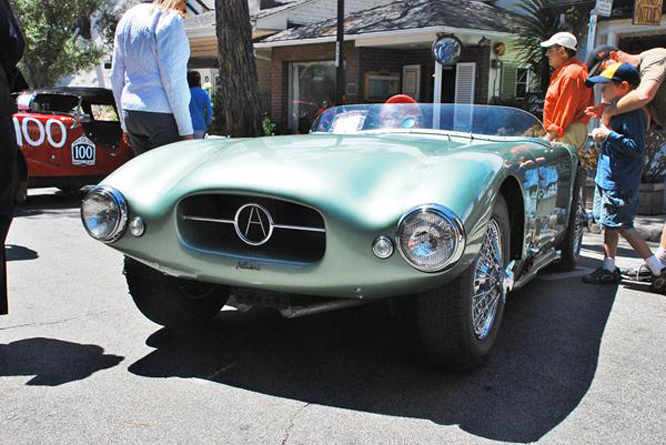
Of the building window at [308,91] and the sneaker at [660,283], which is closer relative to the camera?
the sneaker at [660,283]

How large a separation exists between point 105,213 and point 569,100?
12.4ft

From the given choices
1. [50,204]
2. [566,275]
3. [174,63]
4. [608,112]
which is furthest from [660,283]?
[50,204]

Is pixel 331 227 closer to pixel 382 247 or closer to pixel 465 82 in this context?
pixel 382 247

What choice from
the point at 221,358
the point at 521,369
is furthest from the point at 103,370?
the point at 521,369

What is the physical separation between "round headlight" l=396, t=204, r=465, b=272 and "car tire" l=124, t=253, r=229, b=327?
1.36 m

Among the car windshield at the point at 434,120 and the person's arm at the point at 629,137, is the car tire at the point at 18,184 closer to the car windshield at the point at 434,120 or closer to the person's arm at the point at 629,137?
the car windshield at the point at 434,120

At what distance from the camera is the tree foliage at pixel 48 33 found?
59.1 feet

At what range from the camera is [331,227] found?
2.63m

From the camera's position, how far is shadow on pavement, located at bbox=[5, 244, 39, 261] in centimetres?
543

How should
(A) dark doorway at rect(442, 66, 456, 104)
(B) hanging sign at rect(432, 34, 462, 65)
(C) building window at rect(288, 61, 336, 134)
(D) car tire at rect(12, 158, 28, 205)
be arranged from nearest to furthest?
(D) car tire at rect(12, 158, 28, 205) → (B) hanging sign at rect(432, 34, 462, 65) → (A) dark doorway at rect(442, 66, 456, 104) → (C) building window at rect(288, 61, 336, 134)

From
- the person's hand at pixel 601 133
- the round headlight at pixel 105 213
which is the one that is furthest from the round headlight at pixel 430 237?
the person's hand at pixel 601 133

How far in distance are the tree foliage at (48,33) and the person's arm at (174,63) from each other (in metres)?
15.2

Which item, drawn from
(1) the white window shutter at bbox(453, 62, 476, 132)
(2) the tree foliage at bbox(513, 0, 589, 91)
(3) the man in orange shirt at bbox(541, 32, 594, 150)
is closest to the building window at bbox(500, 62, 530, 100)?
(1) the white window shutter at bbox(453, 62, 476, 132)

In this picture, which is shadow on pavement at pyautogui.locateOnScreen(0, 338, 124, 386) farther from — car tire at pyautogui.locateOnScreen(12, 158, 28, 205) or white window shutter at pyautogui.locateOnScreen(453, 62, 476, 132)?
white window shutter at pyautogui.locateOnScreen(453, 62, 476, 132)
